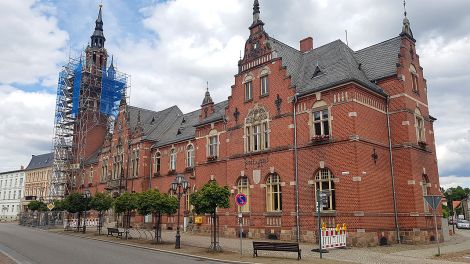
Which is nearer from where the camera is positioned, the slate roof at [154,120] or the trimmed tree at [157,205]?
the trimmed tree at [157,205]

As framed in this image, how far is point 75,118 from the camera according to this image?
2477 inches

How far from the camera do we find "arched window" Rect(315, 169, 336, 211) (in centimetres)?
2589

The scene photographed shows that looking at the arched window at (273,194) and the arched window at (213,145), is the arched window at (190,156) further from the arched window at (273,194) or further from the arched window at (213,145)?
the arched window at (273,194)

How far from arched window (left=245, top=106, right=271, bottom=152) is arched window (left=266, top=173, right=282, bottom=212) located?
2585mm

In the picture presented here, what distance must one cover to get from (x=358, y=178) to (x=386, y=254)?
555cm

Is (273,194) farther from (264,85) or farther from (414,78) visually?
(414,78)

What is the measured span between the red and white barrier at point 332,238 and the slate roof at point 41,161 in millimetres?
89329

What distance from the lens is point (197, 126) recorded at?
39344 mm

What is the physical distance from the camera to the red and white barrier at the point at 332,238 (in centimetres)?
2172

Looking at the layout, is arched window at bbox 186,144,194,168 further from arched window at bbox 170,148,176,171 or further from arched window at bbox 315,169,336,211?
arched window at bbox 315,169,336,211

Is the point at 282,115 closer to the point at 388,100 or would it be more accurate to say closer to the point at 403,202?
the point at 388,100

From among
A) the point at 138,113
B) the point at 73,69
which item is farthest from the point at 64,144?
the point at 138,113

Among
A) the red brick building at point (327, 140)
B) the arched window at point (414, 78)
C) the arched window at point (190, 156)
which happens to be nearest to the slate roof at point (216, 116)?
the red brick building at point (327, 140)

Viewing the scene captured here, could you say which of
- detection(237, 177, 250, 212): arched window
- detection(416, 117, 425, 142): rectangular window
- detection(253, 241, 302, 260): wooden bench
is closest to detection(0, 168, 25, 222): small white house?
detection(237, 177, 250, 212): arched window
